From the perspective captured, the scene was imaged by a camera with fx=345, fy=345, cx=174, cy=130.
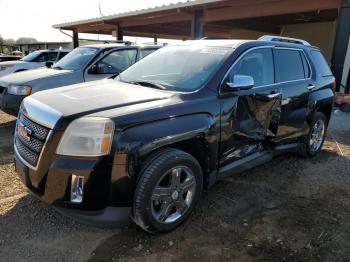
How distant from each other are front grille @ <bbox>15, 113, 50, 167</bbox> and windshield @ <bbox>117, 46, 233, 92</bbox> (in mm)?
1248

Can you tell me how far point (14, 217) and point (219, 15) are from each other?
453 inches

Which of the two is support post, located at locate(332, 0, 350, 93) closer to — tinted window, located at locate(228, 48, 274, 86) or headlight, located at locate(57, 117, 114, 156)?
tinted window, located at locate(228, 48, 274, 86)

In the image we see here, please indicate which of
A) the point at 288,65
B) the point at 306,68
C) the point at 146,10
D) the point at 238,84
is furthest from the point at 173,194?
the point at 146,10

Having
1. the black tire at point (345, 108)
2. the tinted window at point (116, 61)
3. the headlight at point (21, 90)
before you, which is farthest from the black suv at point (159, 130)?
the black tire at point (345, 108)

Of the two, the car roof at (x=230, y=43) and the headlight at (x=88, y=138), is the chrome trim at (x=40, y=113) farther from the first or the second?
the car roof at (x=230, y=43)

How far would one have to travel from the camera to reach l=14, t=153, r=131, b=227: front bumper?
2.70 meters

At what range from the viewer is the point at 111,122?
2721 millimetres

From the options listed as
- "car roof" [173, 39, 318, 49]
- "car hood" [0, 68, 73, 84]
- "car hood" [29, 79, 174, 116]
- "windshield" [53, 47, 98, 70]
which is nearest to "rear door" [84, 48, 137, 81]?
"windshield" [53, 47, 98, 70]

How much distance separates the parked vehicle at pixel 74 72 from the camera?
661 cm

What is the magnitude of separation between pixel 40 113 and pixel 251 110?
2221 mm

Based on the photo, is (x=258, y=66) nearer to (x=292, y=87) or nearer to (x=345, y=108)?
(x=292, y=87)

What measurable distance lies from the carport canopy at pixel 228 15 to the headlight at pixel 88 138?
380 inches

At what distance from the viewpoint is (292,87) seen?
456cm

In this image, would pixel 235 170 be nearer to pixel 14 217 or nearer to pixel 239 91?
pixel 239 91
